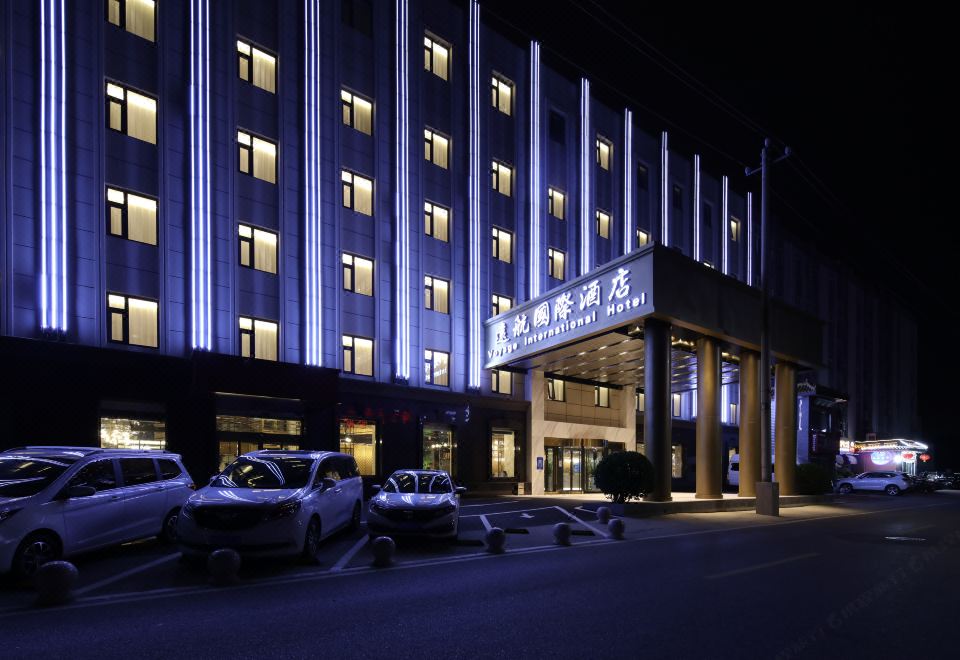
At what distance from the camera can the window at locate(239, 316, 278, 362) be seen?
23.3 meters

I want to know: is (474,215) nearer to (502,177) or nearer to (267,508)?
(502,177)

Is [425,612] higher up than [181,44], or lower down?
lower down

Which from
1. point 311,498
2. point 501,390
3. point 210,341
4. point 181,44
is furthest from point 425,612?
point 501,390

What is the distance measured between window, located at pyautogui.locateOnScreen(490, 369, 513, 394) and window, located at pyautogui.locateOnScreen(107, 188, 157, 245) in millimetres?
15514

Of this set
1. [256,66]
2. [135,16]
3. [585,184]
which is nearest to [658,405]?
[585,184]

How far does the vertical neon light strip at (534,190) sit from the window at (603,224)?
524 centimetres

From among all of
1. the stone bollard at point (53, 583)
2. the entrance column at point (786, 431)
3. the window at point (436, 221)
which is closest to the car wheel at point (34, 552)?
the stone bollard at point (53, 583)

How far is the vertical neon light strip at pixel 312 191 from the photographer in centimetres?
2511

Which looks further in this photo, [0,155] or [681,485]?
[681,485]

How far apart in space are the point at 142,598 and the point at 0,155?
14.6 meters

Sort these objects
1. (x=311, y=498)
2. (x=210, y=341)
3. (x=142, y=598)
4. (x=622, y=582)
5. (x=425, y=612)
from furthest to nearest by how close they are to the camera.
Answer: (x=210, y=341) → (x=311, y=498) → (x=622, y=582) → (x=142, y=598) → (x=425, y=612)

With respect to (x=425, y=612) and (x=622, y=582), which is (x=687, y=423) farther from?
(x=425, y=612)

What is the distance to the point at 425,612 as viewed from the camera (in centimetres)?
823

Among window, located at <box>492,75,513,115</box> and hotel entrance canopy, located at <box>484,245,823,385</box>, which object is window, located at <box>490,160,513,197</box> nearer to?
window, located at <box>492,75,513,115</box>
